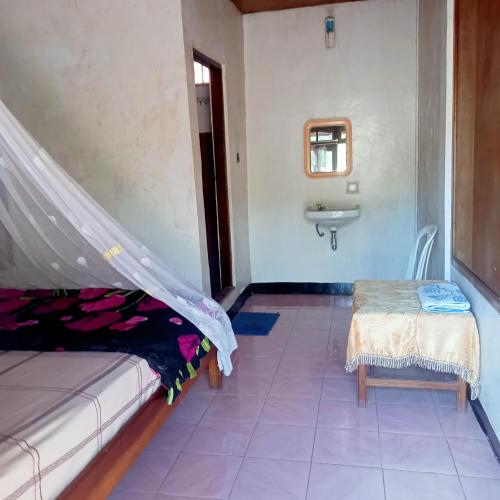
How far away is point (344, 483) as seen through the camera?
1.97 metres

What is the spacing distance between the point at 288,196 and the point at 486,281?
2.60 metres

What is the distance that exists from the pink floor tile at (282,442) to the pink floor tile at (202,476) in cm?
13

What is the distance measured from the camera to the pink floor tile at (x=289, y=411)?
8.14 ft

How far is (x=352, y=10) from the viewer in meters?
4.31

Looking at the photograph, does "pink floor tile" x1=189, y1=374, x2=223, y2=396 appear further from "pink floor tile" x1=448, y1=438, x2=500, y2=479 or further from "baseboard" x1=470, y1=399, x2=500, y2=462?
"baseboard" x1=470, y1=399, x2=500, y2=462

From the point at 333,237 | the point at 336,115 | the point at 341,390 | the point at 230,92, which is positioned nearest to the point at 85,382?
the point at 341,390

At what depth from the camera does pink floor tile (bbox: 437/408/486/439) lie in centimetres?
229

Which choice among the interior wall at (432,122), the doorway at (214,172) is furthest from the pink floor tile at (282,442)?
the doorway at (214,172)

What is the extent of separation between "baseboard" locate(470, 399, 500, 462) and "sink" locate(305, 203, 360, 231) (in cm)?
213

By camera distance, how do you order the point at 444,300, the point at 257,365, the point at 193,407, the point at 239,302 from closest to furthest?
1. the point at 444,300
2. the point at 193,407
3. the point at 257,365
4. the point at 239,302

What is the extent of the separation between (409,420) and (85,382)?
163 cm

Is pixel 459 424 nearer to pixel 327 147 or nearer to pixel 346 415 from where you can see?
pixel 346 415

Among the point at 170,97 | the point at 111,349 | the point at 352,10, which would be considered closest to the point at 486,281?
the point at 111,349

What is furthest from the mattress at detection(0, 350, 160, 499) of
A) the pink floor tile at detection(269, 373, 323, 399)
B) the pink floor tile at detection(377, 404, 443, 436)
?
the pink floor tile at detection(377, 404, 443, 436)
